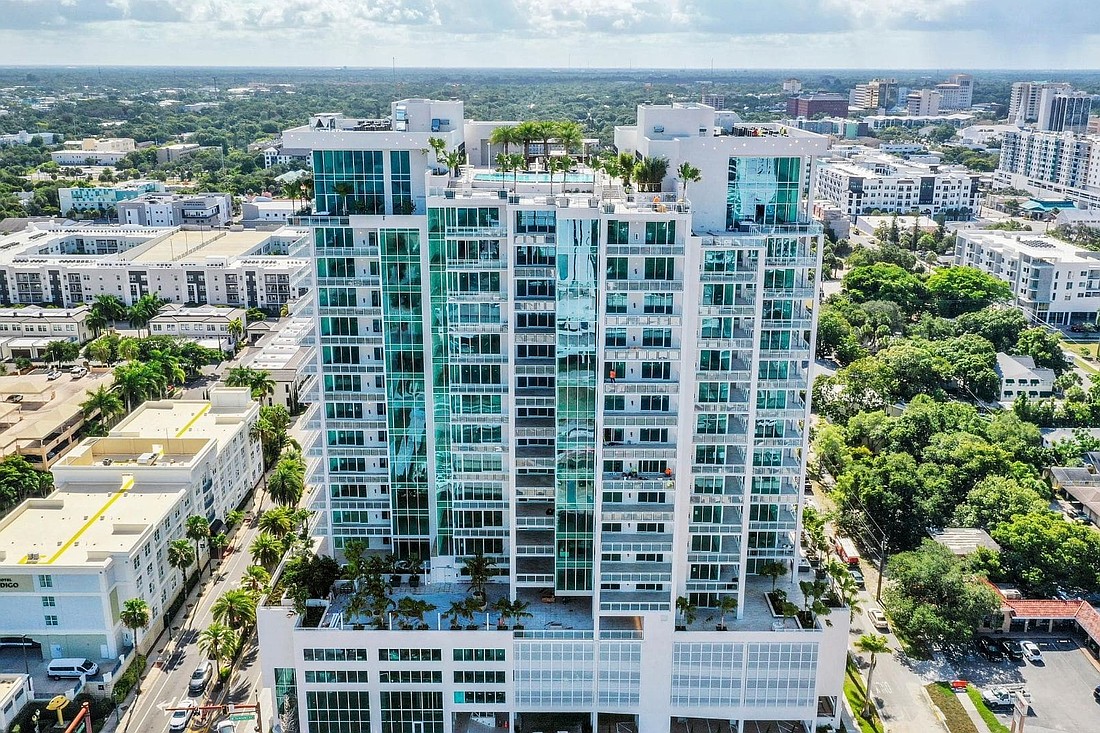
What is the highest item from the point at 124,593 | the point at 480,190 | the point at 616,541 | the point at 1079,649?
the point at 480,190

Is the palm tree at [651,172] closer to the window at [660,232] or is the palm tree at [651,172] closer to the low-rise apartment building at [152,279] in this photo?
the window at [660,232]

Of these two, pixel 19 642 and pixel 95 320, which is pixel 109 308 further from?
pixel 19 642

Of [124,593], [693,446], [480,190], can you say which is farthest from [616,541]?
[124,593]

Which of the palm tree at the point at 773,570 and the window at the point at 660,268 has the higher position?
the window at the point at 660,268

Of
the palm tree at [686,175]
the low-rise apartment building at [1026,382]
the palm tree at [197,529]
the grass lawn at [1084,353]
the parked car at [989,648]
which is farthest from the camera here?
the grass lawn at [1084,353]

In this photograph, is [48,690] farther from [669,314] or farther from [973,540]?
[973,540]

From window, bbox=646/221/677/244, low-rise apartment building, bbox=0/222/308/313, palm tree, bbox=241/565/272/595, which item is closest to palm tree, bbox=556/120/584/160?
window, bbox=646/221/677/244

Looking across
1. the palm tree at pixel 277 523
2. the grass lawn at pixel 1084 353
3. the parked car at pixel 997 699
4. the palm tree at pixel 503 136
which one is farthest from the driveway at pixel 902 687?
the grass lawn at pixel 1084 353

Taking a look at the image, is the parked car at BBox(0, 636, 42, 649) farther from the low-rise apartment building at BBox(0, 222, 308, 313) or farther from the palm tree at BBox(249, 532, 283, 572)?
the low-rise apartment building at BBox(0, 222, 308, 313)
